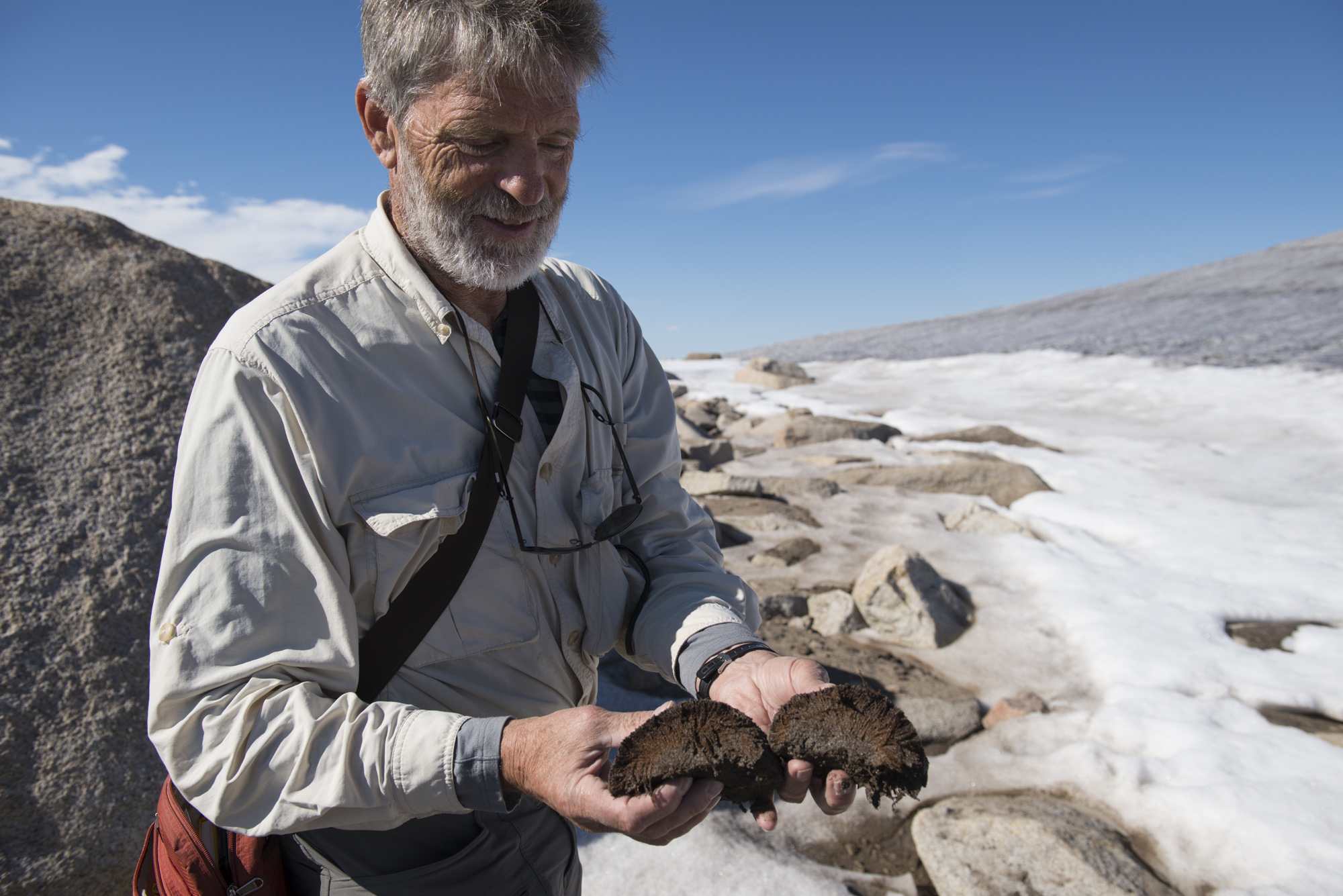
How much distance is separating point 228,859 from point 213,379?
0.93 m

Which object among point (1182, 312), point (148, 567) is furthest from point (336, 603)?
point (1182, 312)

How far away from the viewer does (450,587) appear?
59.2 inches

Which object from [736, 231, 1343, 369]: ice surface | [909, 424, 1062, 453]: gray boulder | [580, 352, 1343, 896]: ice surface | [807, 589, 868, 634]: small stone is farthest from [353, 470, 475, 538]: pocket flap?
[736, 231, 1343, 369]: ice surface

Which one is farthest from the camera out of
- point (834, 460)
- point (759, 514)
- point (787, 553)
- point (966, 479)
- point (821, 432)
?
point (821, 432)

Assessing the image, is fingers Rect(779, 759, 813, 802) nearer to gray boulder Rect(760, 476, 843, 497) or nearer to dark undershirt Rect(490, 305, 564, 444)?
dark undershirt Rect(490, 305, 564, 444)

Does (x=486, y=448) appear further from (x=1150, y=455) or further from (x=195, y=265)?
(x=1150, y=455)

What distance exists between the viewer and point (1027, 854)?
2.38 m

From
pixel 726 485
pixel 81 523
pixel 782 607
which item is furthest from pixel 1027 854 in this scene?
pixel 726 485

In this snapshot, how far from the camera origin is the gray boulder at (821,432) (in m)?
9.23

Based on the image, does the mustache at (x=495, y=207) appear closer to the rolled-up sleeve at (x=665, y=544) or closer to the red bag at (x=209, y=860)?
the rolled-up sleeve at (x=665, y=544)

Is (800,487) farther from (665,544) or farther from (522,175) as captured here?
(522,175)

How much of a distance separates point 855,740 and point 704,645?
1.32 ft

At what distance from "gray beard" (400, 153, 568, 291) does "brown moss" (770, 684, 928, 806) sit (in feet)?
3.67

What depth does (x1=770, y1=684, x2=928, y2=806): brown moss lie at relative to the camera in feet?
4.65
